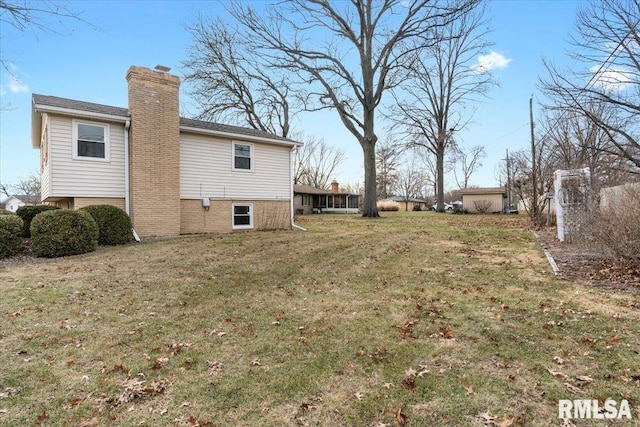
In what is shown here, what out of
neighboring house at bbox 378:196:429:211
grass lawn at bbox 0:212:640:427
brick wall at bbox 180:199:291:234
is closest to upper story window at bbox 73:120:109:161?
brick wall at bbox 180:199:291:234

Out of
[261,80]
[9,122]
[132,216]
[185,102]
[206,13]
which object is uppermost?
[206,13]

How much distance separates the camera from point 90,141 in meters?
11.0

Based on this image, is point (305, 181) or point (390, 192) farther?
point (390, 192)

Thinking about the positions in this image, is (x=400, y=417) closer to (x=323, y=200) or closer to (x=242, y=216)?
(x=242, y=216)

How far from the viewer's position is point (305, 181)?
54.2 meters

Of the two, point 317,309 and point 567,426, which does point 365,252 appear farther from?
point 567,426

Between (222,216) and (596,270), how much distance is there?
1164 centimetres

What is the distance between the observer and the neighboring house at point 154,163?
10.7 meters

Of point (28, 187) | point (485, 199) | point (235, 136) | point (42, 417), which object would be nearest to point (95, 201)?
point (235, 136)

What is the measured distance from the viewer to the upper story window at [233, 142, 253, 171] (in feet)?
46.1

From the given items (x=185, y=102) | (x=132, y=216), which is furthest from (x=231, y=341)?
(x=185, y=102)

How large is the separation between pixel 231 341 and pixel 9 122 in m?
8.43

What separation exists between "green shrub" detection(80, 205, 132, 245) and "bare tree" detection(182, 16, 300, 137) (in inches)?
594

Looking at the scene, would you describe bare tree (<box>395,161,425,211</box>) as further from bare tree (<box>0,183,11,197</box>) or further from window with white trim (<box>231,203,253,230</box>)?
bare tree (<box>0,183,11,197</box>)
